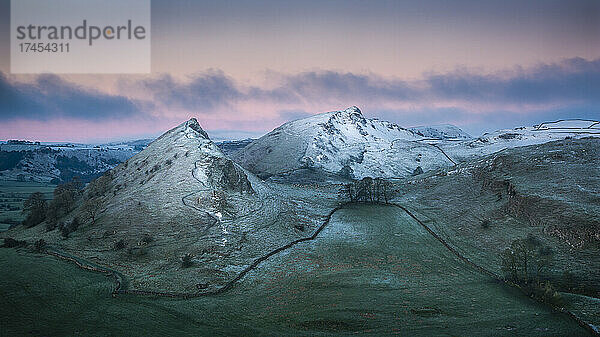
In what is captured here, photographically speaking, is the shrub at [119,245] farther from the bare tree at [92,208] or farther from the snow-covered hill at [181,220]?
the bare tree at [92,208]

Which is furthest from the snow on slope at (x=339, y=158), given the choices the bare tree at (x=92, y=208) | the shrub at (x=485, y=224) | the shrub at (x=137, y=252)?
the shrub at (x=137, y=252)

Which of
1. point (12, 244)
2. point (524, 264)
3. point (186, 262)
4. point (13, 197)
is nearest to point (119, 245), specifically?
point (186, 262)

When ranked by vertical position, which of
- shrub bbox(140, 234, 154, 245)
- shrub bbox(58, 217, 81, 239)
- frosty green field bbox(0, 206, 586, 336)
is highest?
shrub bbox(58, 217, 81, 239)

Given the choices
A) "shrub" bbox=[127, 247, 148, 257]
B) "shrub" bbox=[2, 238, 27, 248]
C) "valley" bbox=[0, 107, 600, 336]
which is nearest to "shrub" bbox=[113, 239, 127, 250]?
"valley" bbox=[0, 107, 600, 336]

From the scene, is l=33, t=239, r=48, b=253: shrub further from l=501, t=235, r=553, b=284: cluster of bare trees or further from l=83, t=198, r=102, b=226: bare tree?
l=501, t=235, r=553, b=284: cluster of bare trees

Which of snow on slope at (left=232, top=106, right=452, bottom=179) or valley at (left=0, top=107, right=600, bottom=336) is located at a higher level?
snow on slope at (left=232, top=106, right=452, bottom=179)

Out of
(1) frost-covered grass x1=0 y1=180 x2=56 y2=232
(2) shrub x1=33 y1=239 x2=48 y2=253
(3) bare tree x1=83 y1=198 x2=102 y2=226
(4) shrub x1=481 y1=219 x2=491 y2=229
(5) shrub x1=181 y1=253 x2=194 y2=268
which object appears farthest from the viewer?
(1) frost-covered grass x1=0 y1=180 x2=56 y2=232

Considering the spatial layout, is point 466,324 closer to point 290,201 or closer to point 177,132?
point 290,201

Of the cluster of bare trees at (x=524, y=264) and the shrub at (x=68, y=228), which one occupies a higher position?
the shrub at (x=68, y=228)

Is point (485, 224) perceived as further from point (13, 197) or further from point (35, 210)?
point (13, 197)

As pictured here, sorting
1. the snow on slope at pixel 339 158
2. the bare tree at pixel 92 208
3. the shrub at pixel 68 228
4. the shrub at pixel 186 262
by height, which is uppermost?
the snow on slope at pixel 339 158

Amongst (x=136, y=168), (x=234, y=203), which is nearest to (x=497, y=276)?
(x=234, y=203)
